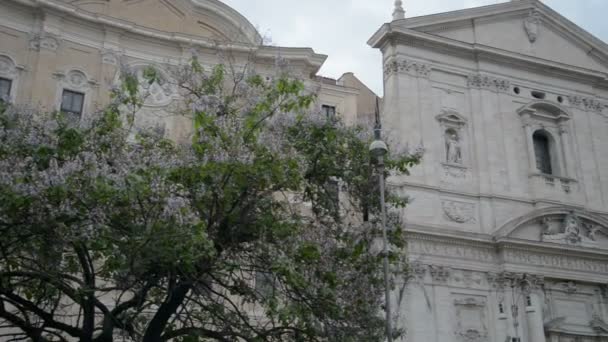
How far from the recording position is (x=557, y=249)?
23.3 metres

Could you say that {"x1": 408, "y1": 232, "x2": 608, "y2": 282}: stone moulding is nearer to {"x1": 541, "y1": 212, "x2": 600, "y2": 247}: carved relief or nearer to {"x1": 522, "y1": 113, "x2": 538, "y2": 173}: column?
{"x1": 541, "y1": 212, "x2": 600, "y2": 247}: carved relief

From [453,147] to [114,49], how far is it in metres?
12.0

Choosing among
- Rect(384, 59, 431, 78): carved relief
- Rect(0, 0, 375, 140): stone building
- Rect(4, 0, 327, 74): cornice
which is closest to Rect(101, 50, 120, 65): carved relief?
Rect(0, 0, 375, 140): stone building

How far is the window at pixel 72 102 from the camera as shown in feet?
67.2

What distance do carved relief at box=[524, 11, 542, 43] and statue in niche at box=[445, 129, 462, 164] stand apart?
6098 mm

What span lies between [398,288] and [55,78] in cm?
1192

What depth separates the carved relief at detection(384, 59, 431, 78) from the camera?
25.0 m

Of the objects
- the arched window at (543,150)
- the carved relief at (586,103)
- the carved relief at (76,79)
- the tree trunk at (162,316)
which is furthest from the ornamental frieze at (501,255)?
the tree trunk at (162,316)

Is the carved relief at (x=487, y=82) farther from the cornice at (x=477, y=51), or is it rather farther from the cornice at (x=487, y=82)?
the cornice at (x=477, y=51)

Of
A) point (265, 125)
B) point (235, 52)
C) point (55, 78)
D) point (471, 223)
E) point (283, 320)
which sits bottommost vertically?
point (283, 320)

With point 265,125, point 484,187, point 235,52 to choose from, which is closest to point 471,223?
point 484,187

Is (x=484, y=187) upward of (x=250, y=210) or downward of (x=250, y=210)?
upward

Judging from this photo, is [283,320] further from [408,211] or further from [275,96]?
[408,211]

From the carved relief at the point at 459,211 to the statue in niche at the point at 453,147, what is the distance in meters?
1.62
